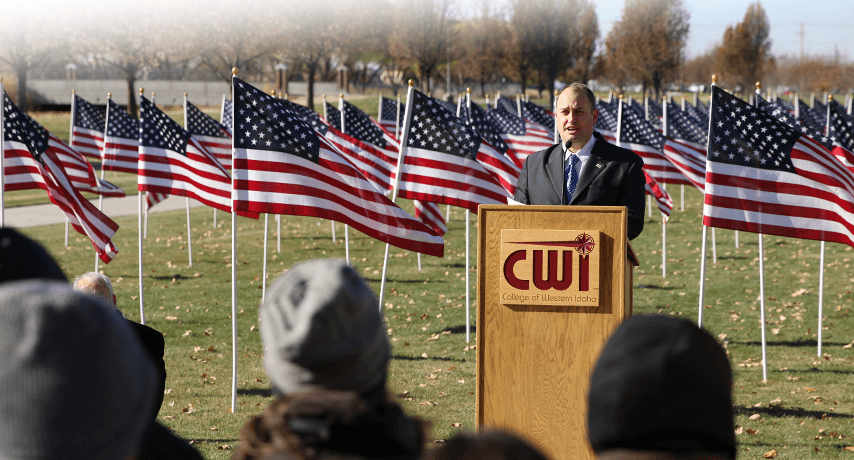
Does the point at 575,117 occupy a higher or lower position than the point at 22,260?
higher

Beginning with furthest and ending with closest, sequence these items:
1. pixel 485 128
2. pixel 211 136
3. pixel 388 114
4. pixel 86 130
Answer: pixel 388 114 < pixel 86 130 < pixel 485 128 < pixel 211 136

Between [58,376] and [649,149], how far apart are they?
12.9 metres

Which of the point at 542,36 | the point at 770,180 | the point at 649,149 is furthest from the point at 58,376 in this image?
the point at 542,36

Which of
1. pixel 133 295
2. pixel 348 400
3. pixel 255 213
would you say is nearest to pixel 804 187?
pixel 255 213

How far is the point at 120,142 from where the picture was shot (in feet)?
44.3

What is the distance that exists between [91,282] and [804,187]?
599 cm

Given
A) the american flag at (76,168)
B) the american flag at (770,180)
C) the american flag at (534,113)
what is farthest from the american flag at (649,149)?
the american flag at (76,168)

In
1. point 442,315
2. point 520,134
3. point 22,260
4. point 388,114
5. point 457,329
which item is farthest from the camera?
point 388,114

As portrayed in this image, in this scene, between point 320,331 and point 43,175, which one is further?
point 43,175

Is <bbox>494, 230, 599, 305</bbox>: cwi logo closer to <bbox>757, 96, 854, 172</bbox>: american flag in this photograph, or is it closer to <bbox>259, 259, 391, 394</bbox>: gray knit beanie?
<bbox>259, 259, 391, 394</bbox>: gray knit beanie

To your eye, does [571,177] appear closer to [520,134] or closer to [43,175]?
[43,175]

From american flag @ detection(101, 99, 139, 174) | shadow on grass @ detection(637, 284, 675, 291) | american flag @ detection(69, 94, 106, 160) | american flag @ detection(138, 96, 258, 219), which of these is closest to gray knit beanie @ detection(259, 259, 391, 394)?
american flag @ detection(138, 96, 258, 219)

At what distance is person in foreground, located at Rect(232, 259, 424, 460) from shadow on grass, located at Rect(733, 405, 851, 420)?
Answer: 20.0 ft

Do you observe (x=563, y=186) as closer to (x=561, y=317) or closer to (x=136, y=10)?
(x=561, y=317)
